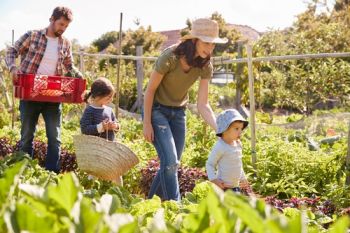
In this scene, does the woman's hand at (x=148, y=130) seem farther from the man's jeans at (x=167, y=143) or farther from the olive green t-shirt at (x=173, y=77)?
the olive green t-shirt at (x=173, y=77)

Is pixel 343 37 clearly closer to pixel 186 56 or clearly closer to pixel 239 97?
pixel 239 97

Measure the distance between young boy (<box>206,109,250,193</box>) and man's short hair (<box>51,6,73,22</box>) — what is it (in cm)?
166

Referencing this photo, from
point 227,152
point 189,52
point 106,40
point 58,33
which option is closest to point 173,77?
point 189,52

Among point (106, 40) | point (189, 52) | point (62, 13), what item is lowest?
point (189, 52)

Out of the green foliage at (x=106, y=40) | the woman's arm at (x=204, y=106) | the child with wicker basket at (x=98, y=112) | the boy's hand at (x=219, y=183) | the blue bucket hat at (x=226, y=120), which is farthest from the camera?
the green foliage at (x=106, y=40)

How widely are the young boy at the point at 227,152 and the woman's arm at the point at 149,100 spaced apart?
458 millimetres

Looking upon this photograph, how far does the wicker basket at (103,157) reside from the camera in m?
4.32

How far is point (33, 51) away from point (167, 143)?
1.87 metres

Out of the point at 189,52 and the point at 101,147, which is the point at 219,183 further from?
the point at 101,147

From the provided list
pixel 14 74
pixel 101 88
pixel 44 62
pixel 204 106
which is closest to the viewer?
pixel 204 106

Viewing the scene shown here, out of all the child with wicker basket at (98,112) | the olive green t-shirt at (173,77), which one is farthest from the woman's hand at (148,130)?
the child with wicker basket at (98,112)

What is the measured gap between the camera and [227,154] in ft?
13.1

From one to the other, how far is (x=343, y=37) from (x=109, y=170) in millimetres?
10909

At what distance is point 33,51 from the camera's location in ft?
16.7
